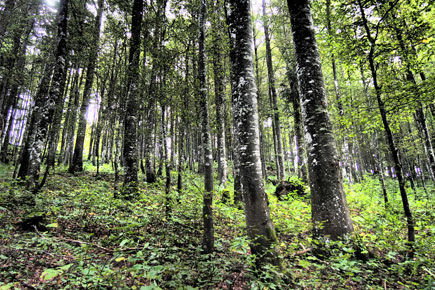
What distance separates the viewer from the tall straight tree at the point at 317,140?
435 cm

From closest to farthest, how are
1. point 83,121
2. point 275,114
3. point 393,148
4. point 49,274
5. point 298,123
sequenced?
point 49,274, point 393,148, point 83,121, point 298,123, point 275,114

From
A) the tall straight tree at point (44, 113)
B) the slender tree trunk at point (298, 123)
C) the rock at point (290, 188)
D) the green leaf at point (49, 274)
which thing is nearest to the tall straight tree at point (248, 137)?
the green leaf at point (49, 274)

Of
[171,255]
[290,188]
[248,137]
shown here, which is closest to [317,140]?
[248,137]

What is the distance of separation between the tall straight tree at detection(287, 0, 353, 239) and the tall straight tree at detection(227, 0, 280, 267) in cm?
146

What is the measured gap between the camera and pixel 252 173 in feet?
12.4

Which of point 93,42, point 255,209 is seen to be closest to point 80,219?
point 255,209

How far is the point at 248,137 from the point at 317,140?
203 cm

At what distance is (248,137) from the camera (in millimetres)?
3918

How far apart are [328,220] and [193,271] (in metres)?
3.14

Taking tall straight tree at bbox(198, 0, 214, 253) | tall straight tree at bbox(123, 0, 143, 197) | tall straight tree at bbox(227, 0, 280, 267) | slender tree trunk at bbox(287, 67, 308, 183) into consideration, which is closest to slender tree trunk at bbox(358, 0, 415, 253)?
tall straight tree at bbox(227, 0, 280, 267)

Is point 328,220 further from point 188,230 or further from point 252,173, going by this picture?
point 188,230

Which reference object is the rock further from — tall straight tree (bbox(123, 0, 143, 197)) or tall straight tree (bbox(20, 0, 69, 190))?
tall straight tree (bbox(20, 0, 69, 190))

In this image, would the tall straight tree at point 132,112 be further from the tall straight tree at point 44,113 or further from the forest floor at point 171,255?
the tall straight tree at point 44,113

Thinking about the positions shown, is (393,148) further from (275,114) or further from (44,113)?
(275,114)
